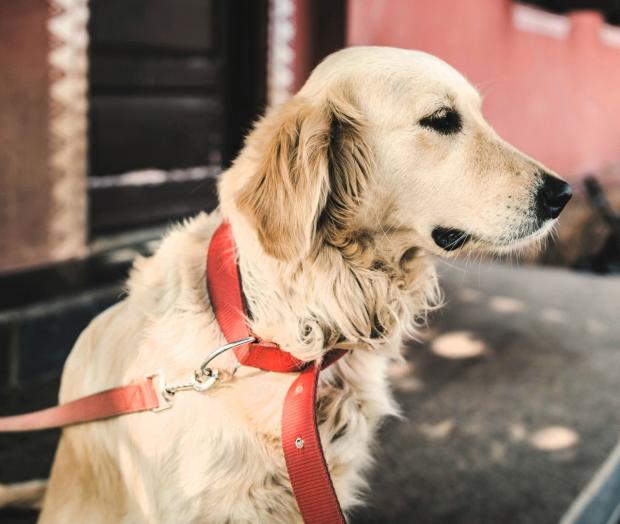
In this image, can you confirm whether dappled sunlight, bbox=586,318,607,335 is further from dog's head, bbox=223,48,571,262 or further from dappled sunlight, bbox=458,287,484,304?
dog's head, bbox=223,48,571,262

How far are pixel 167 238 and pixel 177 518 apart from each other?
2.52 feet

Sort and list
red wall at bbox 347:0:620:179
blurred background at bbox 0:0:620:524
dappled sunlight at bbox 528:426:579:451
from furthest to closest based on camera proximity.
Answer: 1. red wall at bbox 347:0:620:179
2. dappled sunlight at bbox 528:426:579:451
3. blurred background at bbox 0:0:620:524

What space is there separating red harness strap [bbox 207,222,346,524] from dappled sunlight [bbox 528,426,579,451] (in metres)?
1.77

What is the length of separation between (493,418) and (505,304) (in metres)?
1.83

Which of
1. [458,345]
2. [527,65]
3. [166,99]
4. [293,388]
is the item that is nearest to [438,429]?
[458,345]

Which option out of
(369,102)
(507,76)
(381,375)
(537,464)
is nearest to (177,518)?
(381,375)

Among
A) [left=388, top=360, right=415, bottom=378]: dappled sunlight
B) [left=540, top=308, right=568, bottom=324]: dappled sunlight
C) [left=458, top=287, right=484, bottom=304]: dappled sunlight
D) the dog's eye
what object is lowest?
[left=458, top=287, right=484, bottom=304]: dappled sunlight

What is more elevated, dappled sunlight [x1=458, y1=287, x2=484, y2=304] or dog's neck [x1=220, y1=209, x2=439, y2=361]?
dog's neck [x1=220, y1=209, x2=439, y2=361]

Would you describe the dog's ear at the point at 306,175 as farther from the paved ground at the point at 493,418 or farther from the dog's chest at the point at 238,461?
the paved ground at the point at 493,418

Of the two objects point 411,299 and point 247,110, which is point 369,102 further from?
point 247,110

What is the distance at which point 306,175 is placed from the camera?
1.72 metres

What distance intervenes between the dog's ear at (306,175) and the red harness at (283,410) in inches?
7.3

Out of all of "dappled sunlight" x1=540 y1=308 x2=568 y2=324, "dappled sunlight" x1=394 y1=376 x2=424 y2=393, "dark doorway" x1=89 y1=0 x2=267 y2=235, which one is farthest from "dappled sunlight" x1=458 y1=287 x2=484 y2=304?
"dark doorway" x1=89 y1=0 x2=267 y2=235

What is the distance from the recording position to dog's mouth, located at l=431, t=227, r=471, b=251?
1.89 meters
